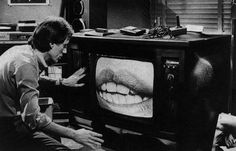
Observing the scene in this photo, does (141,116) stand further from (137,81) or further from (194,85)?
(194,85)

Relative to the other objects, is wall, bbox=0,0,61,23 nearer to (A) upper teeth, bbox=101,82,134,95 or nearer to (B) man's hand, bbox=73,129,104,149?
(A) upper teeth, bbox=101,82,134,95

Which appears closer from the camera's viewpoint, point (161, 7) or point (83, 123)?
point (83, 123)

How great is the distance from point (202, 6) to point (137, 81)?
218cm

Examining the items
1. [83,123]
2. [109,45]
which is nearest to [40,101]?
[83,123]

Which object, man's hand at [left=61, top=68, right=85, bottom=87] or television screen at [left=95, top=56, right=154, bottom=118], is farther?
man's hand at [left=61, top=68, right=85, bottom=87]

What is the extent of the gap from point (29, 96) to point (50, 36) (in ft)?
1.38

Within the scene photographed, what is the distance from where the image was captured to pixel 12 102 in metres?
2.14

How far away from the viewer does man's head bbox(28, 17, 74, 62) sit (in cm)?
215

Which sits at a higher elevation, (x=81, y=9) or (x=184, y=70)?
(x=81, y=9)

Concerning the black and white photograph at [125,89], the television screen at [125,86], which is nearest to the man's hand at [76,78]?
the black and white photograph at [125,89]

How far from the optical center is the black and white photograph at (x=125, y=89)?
2.00 meters

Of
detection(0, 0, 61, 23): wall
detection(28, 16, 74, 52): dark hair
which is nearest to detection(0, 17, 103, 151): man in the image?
detection(28, 16, 74, 52): dark hair

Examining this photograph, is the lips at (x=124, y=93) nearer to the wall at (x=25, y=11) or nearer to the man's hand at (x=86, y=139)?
the man's hand at (x=86, y=139)

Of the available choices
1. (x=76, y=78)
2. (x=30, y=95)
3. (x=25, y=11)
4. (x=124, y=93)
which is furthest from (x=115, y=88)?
(x=25, y=11)
